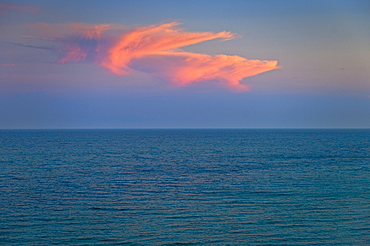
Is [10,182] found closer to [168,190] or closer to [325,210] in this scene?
[168,190]

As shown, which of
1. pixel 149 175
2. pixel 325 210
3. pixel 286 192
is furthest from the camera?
pixel 149 175

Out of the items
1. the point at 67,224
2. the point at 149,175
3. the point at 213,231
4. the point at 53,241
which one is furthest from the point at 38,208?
the point at 149,175

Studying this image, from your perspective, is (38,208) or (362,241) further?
(38,208)

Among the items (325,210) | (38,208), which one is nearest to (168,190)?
Result: (38,208)

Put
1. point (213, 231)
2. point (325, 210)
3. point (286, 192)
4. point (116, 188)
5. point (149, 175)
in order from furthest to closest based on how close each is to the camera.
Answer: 1. point (149, 175)
2. point (116, 188)
3. point (286, 192)
4. point (325, 210)
5. point (213, 231)

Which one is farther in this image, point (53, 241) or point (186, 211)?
point (186, 211)

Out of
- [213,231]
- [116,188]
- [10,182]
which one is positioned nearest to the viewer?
[213,231]

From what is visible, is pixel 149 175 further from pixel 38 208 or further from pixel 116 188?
pixel 38 208

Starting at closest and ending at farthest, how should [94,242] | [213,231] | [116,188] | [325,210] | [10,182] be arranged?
[94,242], [213,231], [325,210], [116,188], [10,182]

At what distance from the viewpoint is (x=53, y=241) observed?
19719mm

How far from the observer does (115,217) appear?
2431cm

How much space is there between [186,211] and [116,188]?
11534 millimetres

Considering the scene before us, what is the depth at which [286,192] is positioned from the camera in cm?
3281

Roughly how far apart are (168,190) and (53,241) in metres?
15.1
